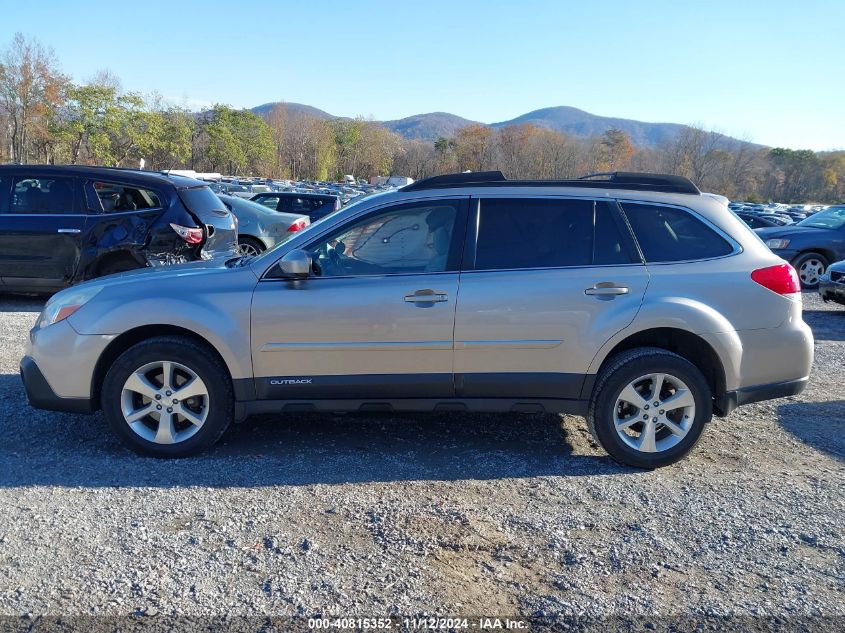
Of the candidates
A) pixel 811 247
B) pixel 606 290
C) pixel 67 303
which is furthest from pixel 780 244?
pixel 67 303

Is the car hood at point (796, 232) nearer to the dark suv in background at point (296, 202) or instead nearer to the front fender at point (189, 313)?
the dark suv in background at point (296, 202)

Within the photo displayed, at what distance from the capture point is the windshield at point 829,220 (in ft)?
43.5

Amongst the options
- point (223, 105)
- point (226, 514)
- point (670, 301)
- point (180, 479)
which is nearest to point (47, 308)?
point (180, 479)

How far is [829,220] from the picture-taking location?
13586 millimetres

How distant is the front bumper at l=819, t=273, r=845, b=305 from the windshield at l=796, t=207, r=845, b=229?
3565mm

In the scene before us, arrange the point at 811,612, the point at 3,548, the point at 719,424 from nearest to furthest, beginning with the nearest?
the point at 811,612 → the point at 3,548 → the point at 719,424

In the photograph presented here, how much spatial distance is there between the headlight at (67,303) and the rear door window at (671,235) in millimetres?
3478

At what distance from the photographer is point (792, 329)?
449 centimetres

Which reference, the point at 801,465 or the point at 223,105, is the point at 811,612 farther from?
the point at 223,105

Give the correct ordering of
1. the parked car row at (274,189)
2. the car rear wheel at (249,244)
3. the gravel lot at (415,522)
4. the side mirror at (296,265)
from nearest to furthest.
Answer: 1. the gravel lot at (415,522)
2. the side mirror at (296,265)
3. the car rear wheel at (249,244)
4. the parked car row at (274,189)

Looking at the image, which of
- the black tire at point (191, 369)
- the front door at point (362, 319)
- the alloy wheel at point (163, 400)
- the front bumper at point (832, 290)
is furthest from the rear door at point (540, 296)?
the front bumper at point (832, 290)

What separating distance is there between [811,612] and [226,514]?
2795mm

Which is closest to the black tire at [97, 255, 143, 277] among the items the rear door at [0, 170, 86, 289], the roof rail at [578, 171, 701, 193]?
the rear door at [0, 170, 86, 289]

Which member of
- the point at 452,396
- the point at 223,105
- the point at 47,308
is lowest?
the point at 452,396
